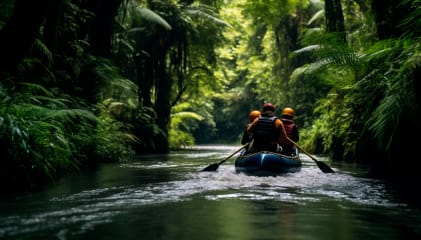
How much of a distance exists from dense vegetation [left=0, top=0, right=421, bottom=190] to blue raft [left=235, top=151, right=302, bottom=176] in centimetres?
144

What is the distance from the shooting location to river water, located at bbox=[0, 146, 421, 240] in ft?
13.4

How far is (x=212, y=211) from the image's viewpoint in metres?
5.12

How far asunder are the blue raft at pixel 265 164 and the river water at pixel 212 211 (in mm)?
1071

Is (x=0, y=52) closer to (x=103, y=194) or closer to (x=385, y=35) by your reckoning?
(x=103, y=194)

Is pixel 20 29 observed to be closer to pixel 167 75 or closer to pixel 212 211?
pixel 212 211

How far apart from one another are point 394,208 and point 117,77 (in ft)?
29.2

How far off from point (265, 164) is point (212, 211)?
160 inches

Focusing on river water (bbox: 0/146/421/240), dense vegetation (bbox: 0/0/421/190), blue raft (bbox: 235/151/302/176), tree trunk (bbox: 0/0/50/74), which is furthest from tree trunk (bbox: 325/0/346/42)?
tree trunk (bbox: 0/0/50/74)

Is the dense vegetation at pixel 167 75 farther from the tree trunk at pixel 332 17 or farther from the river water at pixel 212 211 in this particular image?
the river water at pixel 212 211

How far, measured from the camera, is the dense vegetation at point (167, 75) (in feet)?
22.8

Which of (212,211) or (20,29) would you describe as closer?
(212,211)

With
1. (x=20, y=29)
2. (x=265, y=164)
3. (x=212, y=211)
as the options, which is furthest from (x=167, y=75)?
(x=212, y=211)

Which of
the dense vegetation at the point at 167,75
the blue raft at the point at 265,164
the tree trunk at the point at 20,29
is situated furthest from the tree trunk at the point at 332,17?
the tree trunk at the point at 20,29

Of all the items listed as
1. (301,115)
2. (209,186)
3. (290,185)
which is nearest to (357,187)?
(290,185)
